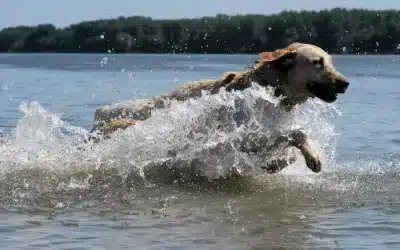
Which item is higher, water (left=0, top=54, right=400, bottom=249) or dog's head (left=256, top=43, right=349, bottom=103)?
dog's head (left=256, top=43, right=349, bottom=103)

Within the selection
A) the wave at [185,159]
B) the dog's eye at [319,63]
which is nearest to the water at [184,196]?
the wave at [185,159]

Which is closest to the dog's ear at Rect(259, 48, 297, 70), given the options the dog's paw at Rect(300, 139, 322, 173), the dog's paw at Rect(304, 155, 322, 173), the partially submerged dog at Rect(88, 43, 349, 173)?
the partially submerged dog at Rect(88, 43, 349, 173)

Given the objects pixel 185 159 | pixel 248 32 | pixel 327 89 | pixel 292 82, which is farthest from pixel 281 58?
pixel 248 32

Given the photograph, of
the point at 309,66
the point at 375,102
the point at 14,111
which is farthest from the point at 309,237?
the point at 375,102

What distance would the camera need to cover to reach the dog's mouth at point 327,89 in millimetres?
10086

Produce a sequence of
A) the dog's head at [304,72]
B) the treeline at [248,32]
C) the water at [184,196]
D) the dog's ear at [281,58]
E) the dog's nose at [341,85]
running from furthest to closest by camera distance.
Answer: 1. the treeline at [248,32]
2. the dog's ear at [281,58]
3. the dog's head at [304,72]
4. the dog's nose at [341,85]
5. the water at [184,196]

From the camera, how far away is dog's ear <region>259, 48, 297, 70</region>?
10445 millimetres

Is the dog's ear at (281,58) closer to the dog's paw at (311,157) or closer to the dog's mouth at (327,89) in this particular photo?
the dog's mouth at (327,89)

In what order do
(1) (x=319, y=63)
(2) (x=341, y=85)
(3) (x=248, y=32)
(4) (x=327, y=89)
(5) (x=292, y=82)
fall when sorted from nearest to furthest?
1. (2) (x=341, y=85)
2. (4) (x=327, y=89)
3. (1) (x=319, y=63)
4. (5) (x=292, y=82)
5. (3) (x=248, y=32)

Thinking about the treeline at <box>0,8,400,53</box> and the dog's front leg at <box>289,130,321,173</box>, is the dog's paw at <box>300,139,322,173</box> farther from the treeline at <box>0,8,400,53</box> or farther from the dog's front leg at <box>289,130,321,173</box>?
the treeline at <box>0,8,400,53</box>

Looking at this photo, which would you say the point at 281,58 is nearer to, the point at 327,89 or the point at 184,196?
the point at 327,89

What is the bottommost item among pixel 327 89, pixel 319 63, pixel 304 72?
pixel 327 89

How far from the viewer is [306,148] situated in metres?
10.3

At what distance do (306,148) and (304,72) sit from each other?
84 cm
